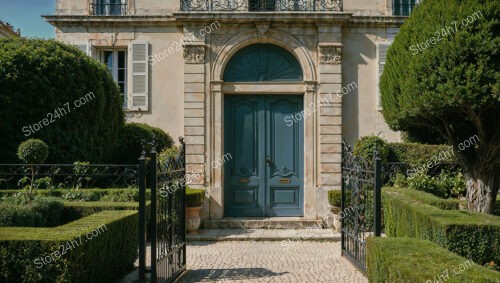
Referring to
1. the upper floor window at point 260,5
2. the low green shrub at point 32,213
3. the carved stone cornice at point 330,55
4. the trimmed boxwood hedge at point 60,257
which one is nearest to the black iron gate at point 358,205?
the trimmed boxwood hedge at point 60,257

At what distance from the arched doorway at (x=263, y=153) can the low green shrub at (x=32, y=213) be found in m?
5.21

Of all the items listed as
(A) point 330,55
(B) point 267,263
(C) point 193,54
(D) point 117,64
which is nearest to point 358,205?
(B) point 267,263

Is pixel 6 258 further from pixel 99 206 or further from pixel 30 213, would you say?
pixel 99 206

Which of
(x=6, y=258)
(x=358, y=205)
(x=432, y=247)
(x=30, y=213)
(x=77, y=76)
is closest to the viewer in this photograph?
(x=6, y=258)

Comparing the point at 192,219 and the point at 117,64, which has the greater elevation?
the point at 117,64

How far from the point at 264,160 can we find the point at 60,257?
297 inches

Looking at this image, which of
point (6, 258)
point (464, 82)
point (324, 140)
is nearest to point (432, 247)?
point (464, 82)

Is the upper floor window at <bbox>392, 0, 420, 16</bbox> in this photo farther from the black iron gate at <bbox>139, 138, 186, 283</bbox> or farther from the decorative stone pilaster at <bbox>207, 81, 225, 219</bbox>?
the black iron gate at <bbox>139, 138, 186, 283</bbox>

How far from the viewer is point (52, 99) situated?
10.1m

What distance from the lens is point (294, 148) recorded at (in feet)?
38.7

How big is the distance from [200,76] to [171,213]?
19.1ft

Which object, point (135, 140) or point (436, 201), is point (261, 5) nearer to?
point (135, 140)

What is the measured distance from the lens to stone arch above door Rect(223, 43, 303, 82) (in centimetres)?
1198

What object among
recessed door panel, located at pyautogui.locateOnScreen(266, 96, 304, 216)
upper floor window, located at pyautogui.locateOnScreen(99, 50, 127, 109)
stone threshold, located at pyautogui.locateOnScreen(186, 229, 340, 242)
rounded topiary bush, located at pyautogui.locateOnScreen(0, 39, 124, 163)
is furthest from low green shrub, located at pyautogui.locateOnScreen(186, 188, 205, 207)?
upper floor window, located at pyautogui.locateOnScreen(99, 50, 127, 109)
